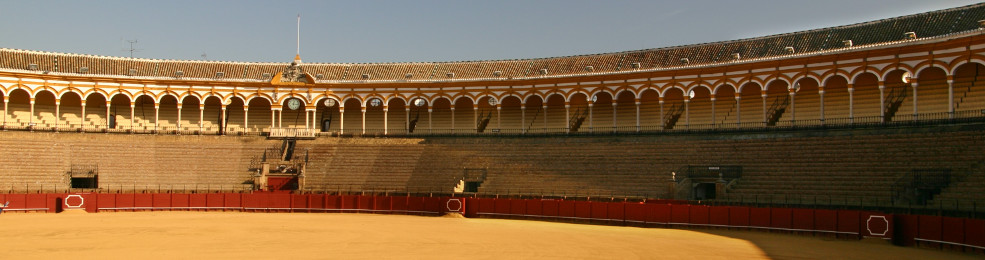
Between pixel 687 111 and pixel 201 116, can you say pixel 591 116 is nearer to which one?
pixel 687 111

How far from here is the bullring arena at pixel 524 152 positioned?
2884 cm

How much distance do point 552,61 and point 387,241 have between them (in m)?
31.2

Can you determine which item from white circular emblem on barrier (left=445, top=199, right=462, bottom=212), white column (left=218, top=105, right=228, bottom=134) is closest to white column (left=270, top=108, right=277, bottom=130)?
white column (left=218, top=105, right=228, bottom=134)

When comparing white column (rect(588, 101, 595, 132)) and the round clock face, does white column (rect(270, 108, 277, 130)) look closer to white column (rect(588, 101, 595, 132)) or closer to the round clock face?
the round clock face

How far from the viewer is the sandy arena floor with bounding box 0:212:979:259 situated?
24.0m

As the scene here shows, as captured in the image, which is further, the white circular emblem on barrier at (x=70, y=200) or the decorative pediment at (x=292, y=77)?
the decorative pediment at (x=292, y=77)

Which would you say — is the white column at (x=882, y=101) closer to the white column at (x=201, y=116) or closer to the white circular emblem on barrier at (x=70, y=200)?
the white circular emblem on barrier at (x=70, y=200)

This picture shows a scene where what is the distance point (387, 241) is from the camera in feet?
90.2

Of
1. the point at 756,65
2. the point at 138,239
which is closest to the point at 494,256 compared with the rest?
the point at 138,239

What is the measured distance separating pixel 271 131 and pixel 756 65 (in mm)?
30321

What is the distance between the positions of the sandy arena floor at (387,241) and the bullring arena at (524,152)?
20 centimetres

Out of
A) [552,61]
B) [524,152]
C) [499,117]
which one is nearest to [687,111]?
[524,152]

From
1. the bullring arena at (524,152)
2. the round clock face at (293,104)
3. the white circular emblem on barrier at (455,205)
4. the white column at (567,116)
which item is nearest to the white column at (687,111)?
the bullring arena at (524,152)

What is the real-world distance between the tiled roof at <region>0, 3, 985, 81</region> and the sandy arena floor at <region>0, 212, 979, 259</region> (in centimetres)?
1748
